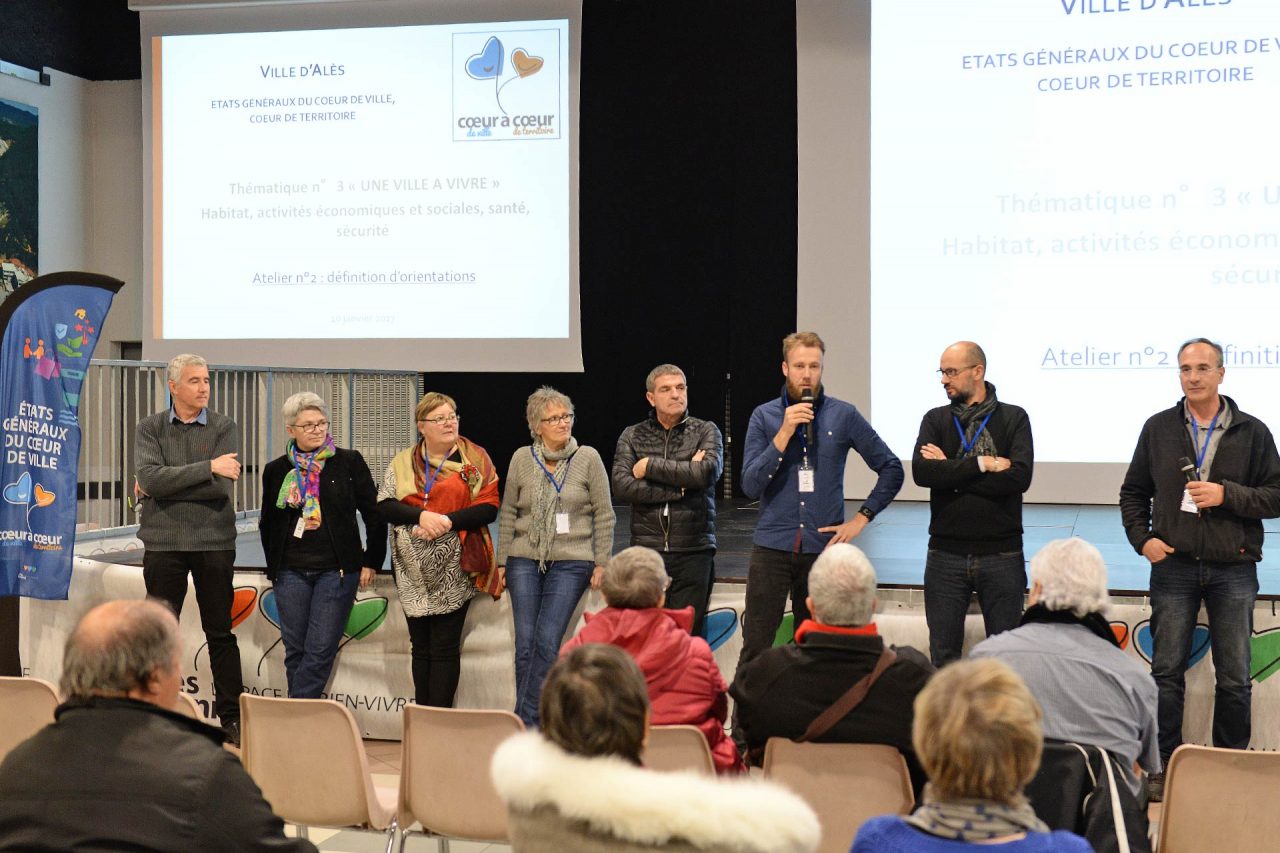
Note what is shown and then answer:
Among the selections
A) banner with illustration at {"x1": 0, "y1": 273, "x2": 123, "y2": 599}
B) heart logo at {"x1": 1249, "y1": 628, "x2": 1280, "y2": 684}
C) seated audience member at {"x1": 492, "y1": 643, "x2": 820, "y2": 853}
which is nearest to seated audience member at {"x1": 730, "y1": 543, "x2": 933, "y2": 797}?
seated audience member at {"x1": 492, "y1": 643, "x2": 820, "y2": 853}

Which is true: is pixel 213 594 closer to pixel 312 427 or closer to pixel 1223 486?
pixel 312 427

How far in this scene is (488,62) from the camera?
7.67 meters

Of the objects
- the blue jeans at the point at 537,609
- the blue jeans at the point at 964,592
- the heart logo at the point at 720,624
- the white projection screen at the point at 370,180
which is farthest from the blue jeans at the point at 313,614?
the white projection screen at the point at 370,180

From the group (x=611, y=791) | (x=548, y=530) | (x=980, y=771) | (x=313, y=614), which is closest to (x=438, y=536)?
(x=548, y=530)

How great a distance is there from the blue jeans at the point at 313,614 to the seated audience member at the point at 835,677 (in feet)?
7.30

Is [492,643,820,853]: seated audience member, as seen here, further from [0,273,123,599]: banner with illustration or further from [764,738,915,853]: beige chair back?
[0,273,123,599]: banner with illustration

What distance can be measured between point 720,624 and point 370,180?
453cm

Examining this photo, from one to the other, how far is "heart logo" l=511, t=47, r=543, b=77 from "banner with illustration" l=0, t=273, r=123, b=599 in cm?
354

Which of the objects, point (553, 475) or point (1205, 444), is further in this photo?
point (553, 475)

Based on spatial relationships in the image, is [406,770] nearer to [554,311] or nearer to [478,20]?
[554,311]

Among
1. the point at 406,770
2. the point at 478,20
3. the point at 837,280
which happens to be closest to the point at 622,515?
the point at 837,280

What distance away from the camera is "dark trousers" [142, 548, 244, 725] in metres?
4.56

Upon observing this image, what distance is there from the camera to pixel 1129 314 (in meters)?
6.24

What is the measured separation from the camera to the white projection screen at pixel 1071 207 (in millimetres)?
6062
